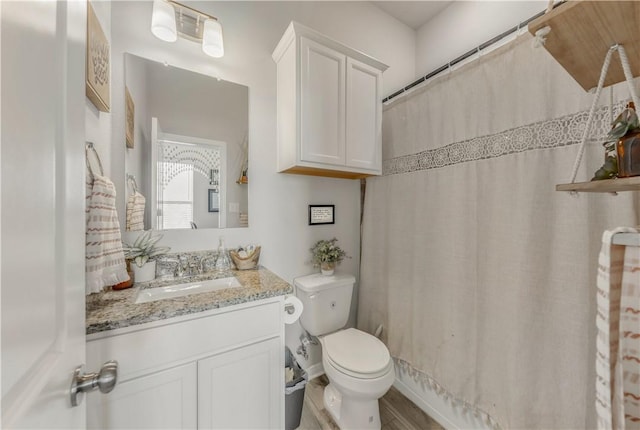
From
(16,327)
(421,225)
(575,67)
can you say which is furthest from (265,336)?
(575,67)

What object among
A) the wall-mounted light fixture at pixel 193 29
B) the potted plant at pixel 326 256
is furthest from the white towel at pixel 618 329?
the wall-mounted light fixture at pixel 193 29

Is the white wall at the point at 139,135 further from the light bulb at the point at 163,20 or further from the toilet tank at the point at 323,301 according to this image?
the toilet tank at the point at 323,301

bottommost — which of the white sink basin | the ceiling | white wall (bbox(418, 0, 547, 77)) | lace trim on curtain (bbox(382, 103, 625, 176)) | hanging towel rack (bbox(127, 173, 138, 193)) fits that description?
the white sink basin

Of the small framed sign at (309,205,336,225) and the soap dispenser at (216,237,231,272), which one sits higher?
the small framed sign at (309,205,336,225)

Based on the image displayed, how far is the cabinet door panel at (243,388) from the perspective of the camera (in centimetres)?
97

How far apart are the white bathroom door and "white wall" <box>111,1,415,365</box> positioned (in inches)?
35.5

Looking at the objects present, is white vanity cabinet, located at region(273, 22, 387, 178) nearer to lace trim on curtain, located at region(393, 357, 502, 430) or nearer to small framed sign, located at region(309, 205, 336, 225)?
small framed sign, located at region(309, 205, 336, 225)

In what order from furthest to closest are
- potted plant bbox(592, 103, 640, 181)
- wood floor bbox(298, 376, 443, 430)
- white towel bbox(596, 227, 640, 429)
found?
wood floor bbox(298, 376, 443, 430), potted plant bbox(592, 103, 640, 181), white towel bbox(596, 227, 640, 429)

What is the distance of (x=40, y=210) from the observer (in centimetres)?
38

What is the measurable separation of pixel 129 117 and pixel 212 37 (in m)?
0.63

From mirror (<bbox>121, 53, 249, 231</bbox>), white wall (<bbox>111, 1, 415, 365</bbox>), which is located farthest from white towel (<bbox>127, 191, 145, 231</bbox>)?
white wall (<bbox>111, 1, 415, 365</bbox>)

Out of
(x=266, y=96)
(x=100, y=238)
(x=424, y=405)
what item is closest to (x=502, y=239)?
(x=424, y=405)

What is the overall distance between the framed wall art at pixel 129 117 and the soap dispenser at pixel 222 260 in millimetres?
702

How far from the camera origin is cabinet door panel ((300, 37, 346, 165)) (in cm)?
143
